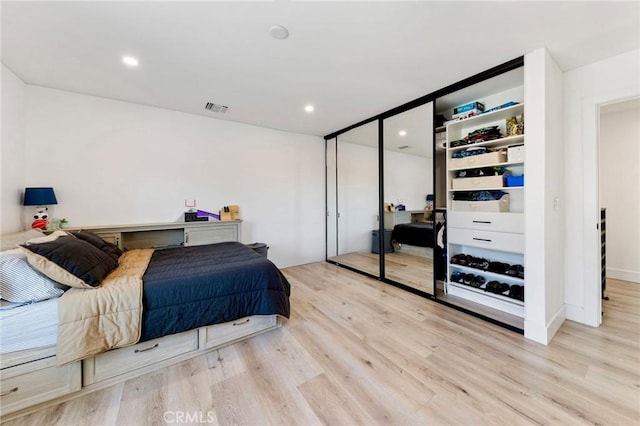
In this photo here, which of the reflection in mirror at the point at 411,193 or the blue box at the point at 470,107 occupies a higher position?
the blue box at the point at 470,107

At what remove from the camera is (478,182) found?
8.88ft

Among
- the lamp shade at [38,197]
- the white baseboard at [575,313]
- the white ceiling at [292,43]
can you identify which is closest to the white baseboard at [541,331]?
the white baseboard at [575,313]

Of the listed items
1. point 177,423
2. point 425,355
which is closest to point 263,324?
point 177,423

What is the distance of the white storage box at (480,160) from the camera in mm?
2547

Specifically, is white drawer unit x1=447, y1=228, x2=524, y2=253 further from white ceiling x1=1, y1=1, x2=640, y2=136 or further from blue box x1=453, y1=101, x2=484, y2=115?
white ceiling x1=1, y1=1, x2=640, y2=136

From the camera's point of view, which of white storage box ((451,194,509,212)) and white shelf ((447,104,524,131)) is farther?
white storage box ((451,194,509,212))

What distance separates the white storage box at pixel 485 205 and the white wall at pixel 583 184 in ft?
1.80

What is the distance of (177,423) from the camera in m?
1.35

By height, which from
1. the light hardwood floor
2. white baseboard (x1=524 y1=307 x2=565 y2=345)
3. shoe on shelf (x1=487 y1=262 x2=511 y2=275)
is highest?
shoe on shelf (x1=487 y1=262 x2=511 y2=275)

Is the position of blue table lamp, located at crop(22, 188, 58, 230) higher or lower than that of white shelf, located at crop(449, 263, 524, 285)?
higher

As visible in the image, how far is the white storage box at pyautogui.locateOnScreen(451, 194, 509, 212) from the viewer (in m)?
2.61

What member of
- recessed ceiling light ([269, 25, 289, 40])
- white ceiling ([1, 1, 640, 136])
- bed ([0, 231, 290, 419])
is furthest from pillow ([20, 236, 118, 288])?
recessed ceiling light ([269, 25, 289, 40])

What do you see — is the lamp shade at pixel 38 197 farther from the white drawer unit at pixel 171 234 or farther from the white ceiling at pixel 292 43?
the white ceiling at pixel 292 43

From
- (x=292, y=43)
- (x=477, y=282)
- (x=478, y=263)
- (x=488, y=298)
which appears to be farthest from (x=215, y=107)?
(x=488, y=298)
